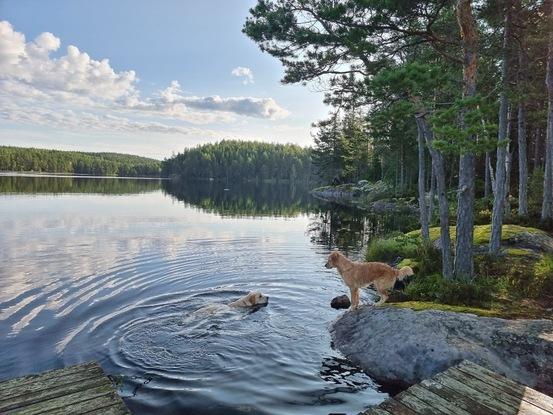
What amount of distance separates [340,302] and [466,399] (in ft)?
23.3

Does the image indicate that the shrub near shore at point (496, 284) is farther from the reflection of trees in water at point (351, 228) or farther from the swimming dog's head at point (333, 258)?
the reflection of trees in water at point (351, 228)

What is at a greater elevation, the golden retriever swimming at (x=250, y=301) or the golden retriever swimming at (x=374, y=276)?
the golden retriever swimming at (x=374, y=276)

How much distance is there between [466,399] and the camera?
5531 millimetres

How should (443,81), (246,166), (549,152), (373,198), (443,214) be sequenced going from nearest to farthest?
(443,81)
(443,214)
(549,152)
(373,198)
(246,166)

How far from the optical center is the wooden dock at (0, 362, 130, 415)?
193 inches

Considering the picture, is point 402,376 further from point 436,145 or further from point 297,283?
point 297,283

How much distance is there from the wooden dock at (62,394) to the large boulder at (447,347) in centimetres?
511

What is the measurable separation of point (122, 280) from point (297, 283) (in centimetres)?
659

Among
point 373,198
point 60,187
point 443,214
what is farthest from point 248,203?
point 443,214

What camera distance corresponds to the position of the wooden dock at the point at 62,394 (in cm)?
490

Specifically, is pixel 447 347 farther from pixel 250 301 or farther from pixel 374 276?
pixel 250 301

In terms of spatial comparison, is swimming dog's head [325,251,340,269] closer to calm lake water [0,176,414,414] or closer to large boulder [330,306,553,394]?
calm lake water [0,176,414,414]

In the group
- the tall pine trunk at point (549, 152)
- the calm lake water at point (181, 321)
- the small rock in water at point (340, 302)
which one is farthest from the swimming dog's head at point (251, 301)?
the tall pine trunk at point (549, 152)

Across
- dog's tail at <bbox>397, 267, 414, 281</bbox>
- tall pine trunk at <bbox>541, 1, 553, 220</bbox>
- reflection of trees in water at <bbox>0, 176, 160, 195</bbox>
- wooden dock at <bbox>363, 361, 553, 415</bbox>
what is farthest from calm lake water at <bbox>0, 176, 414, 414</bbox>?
reflection of trees in water at <bbox>0, 176, 160, 195</bbox>
